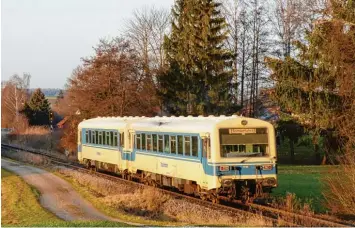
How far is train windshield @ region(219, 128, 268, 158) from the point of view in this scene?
1722cm

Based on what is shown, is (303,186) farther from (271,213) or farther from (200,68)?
(200,68)

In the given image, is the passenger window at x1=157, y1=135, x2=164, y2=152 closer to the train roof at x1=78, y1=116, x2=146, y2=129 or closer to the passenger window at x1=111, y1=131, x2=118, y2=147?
the train roof at x1=78, y1=116, x2=146, y2=129

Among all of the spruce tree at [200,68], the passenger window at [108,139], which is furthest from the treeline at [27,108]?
the passenger window at [108,139]

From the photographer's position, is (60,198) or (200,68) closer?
(60,198)

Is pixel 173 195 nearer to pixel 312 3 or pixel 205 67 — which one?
pixel 312 3

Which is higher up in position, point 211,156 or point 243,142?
point 243,142

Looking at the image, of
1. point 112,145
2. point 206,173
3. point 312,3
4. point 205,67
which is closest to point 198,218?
point 206,173

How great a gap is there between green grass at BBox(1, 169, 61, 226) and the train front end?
16.6ft

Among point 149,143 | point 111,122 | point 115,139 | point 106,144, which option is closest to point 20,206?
point 149,143

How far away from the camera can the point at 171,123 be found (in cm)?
2042

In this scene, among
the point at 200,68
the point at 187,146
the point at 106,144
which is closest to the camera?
the point at 187,146

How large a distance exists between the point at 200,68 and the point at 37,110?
133ft

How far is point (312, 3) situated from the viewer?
2014 centimetres

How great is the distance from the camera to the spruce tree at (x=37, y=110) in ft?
248
